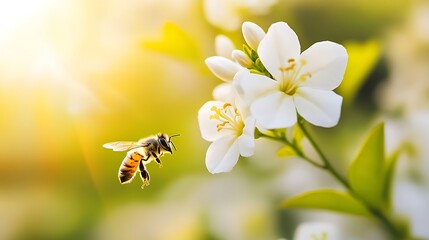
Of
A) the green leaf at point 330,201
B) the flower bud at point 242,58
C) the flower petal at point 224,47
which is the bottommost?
the green leaf at point 330,201

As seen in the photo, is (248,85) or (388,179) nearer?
(248,85)

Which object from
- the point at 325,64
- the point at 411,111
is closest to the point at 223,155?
the point at 325,64

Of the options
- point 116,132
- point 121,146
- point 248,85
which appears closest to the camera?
point 248,85

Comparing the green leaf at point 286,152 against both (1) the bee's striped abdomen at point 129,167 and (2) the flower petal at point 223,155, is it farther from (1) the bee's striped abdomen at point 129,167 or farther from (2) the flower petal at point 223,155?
(1) the bee's striped abdomen at point 129,167

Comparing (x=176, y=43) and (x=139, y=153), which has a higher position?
(x=176, y=43)

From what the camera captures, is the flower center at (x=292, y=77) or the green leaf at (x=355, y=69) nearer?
the flower center at (x=292, y=77)

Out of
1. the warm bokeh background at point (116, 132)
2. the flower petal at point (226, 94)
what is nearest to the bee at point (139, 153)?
the flower petal at point (226, 94)

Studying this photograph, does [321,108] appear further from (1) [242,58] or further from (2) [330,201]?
(2) [330,201]
